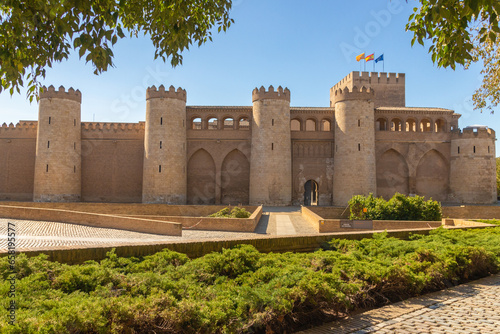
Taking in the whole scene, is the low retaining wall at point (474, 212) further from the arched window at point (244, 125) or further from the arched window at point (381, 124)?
the arched window at point (244, 125)

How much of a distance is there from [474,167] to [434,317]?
1141 inches

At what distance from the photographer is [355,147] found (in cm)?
2881

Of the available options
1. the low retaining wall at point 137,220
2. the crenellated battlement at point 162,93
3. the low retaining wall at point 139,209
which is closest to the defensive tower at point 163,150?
the crenellated battlement at point 162,93

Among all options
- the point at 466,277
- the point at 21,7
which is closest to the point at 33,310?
the point at 21,7

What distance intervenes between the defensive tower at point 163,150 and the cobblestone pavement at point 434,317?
24.5 metres

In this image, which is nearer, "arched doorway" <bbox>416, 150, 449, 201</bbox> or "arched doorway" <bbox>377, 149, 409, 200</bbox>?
"arched doorway" <bbox>377, 149, 409, 200</bbox>

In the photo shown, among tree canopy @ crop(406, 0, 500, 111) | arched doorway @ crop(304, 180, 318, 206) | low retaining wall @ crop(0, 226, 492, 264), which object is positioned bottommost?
low retaining wall @ crop(0, 226, 492, 264)

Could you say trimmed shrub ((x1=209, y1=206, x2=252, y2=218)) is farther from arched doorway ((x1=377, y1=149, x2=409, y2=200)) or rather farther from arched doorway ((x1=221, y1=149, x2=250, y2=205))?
arched doorway ((x1=377, y1=149, x2=409, y2=200))

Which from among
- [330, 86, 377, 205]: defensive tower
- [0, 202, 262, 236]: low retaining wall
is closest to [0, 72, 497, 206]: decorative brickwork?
[330, 86, 377, 205]: defensive tower

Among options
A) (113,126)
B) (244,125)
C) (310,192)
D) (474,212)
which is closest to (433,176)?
(474,212)

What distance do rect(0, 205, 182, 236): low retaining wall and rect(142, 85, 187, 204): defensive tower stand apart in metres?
11.6

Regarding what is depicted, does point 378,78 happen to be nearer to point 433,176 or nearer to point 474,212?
point 433,176

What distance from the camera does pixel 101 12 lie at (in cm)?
566

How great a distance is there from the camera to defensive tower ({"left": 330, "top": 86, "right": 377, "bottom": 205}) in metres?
28.5
